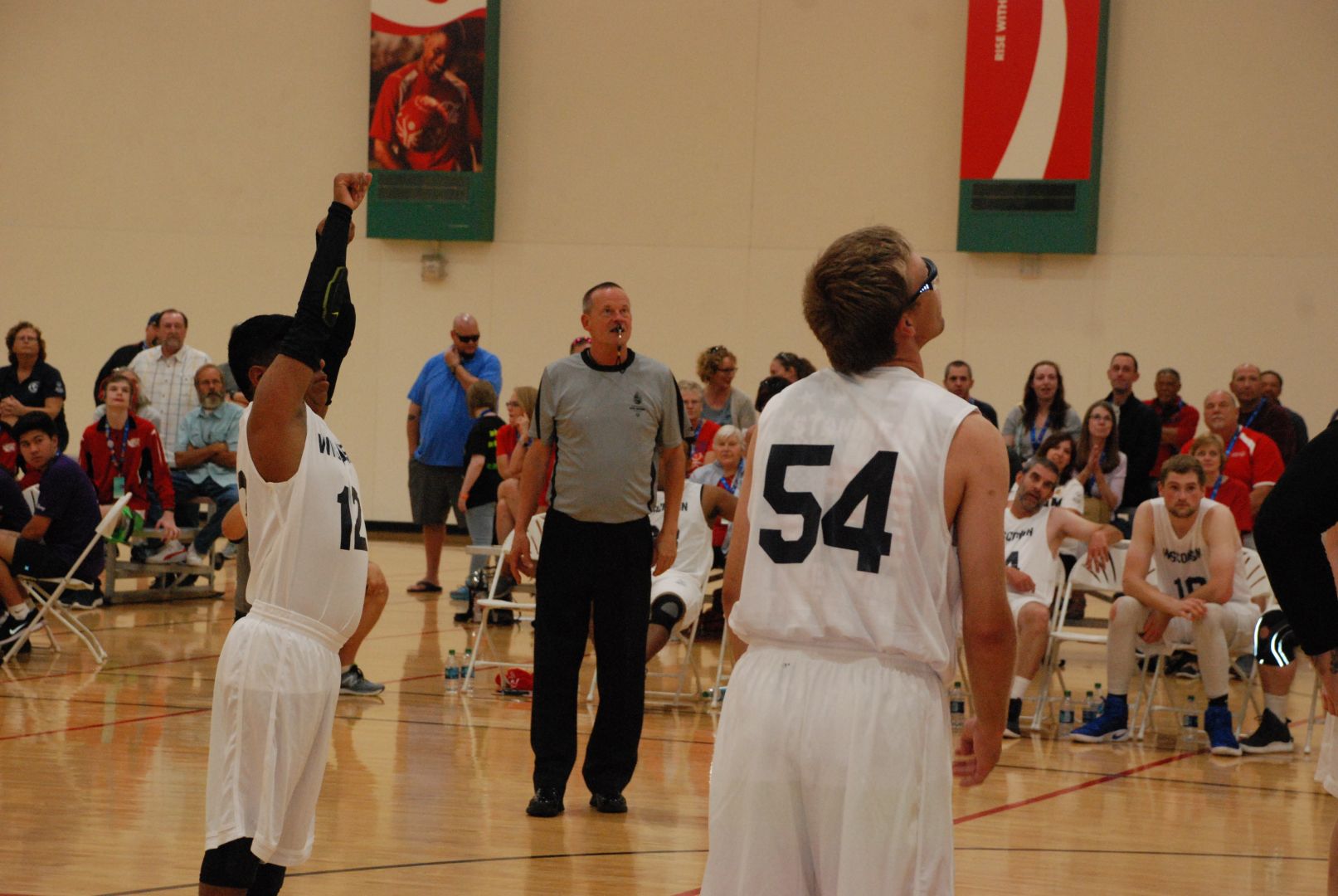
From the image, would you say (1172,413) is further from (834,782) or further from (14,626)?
(834,782)

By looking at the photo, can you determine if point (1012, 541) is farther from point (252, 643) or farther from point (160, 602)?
point (160, 602)

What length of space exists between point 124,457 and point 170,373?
6.37 ft

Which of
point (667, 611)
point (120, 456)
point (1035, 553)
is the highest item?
point (120, 456)

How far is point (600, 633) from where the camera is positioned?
598 cm

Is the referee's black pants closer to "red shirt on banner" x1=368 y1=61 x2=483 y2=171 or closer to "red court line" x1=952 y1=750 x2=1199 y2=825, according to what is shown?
"red court line" x1=952 y1=750 x2=1199 y2=825

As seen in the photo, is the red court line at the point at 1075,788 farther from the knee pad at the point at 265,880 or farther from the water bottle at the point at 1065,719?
the knee pad at the point at 265,880

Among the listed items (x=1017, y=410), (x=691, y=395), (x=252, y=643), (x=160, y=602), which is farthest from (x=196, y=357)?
(x=252, y=643)

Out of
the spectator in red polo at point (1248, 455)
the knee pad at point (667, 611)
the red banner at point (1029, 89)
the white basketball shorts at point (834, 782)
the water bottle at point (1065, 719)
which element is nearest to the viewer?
the white basketball shorts at point (834, 782)

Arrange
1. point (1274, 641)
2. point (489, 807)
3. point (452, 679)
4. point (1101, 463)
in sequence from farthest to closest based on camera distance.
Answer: point (1101, 463) < point (452, 679) < point (1274, 641) < point (489, 807)

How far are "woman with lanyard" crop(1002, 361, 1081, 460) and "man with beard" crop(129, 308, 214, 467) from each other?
260 inches

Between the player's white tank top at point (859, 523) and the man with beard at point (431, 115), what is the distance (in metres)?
13.9

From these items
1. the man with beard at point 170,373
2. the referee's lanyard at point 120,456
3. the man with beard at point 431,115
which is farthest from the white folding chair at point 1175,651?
the man with beard at point 431,115

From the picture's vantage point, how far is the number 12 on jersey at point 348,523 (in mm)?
3430

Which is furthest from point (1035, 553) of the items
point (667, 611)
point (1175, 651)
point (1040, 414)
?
point (1040, 414)
